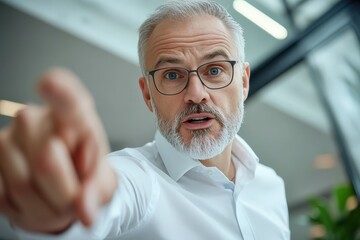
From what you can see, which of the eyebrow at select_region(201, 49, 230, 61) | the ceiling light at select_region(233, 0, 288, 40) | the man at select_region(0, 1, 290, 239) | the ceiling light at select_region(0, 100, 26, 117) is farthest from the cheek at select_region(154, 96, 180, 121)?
the ceiling light at select_region(0, 100, 26, 117)

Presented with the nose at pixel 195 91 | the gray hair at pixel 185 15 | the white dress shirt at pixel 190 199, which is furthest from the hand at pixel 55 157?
the gray hair at pixel 185 15

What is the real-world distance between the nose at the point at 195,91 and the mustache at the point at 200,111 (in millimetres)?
10

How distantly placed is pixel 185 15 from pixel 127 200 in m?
0.43

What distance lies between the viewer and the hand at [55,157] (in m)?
0.24

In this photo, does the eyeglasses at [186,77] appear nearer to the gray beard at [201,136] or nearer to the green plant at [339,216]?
the gray beard at [201,136]

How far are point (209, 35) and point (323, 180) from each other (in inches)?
84.8

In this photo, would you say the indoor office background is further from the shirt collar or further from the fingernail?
the fingernail

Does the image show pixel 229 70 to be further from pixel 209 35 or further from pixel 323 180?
pixel 323 180

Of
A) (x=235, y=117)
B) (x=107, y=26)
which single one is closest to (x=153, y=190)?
(x=235, y=117)

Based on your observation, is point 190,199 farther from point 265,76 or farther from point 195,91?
point 265,76

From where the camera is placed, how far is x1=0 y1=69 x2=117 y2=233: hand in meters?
0.24


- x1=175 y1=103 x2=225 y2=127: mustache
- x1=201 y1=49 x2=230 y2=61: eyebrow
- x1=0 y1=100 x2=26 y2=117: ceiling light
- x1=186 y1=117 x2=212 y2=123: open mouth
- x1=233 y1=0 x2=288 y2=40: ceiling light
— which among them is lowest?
x1=186 y1=117 x2=212 y2=123: open mouth

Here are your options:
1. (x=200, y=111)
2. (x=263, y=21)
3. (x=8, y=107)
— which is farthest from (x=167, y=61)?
(x=8, y=107)

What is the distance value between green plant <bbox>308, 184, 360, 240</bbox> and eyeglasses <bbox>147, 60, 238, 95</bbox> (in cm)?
137
